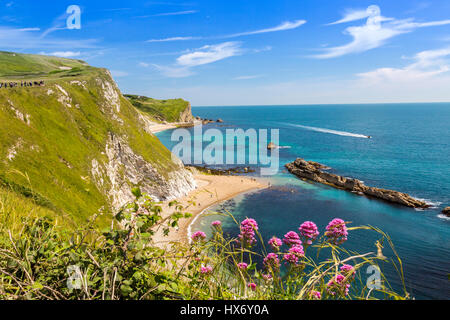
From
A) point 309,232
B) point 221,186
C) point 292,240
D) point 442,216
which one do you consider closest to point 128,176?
Answer: point 221,186

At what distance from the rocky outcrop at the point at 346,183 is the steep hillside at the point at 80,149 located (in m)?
34.8

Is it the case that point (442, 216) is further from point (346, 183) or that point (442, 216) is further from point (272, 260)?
point (272, 260)

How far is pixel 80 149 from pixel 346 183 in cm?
5913

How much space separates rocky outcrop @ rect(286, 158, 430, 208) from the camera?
177 ft

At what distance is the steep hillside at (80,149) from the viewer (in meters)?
25.8

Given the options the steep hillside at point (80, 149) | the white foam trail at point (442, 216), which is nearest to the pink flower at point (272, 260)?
the steep hillside at point (80, 149)

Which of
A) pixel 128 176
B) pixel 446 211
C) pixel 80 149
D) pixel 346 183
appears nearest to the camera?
pixel 80 149

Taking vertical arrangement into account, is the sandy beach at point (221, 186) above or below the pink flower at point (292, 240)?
below

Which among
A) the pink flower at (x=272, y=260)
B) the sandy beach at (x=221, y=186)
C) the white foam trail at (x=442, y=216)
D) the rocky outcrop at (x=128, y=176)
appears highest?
the pink flower at (x=272, y=260)

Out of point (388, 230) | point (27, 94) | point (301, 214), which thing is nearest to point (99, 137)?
point (27, 94)

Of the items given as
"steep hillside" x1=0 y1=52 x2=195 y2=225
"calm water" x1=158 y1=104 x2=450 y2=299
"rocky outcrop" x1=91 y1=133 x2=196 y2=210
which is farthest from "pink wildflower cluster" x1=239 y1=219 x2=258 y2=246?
"rocky outcrop" x1=91 y1=133 x2=196 y2=210

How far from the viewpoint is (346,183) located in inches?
2544

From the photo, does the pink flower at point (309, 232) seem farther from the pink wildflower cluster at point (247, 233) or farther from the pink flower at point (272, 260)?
the pink wildflower cluster at point (247, 233)
